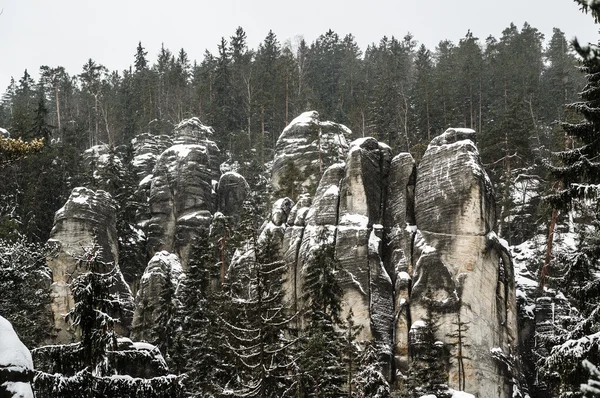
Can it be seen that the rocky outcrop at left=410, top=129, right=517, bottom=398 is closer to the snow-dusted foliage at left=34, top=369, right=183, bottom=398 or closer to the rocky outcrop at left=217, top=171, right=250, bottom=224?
the snow-dusted foliage at left=34, top=369, right=183, bottom=398

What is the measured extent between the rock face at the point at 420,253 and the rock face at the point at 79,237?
13355 mm

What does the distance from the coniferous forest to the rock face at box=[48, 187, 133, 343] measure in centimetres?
32

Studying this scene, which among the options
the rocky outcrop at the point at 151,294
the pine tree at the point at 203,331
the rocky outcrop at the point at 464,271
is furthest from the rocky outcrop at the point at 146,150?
the rocky outcrop at the point at 464,271

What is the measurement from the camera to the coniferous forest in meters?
14.4

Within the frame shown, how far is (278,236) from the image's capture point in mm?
39344

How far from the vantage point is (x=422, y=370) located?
28469mm

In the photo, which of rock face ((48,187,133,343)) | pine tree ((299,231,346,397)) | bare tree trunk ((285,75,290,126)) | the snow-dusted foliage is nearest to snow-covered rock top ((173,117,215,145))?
bare tree trunk ((285,75,290,126))

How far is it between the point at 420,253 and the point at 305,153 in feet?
56.9

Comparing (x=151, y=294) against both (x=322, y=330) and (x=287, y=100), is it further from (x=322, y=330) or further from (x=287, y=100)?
(x=287, y=100)

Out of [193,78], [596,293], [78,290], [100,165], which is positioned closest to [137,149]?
[100,165]

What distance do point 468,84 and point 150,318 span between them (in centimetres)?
4514

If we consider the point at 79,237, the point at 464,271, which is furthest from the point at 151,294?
the point at 464,271

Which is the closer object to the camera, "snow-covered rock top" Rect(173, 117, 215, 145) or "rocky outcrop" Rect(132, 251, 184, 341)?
"rocky outcrop" Rect(132, 251, 184, 341)

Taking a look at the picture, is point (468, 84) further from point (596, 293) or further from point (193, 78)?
point (596, 293)
